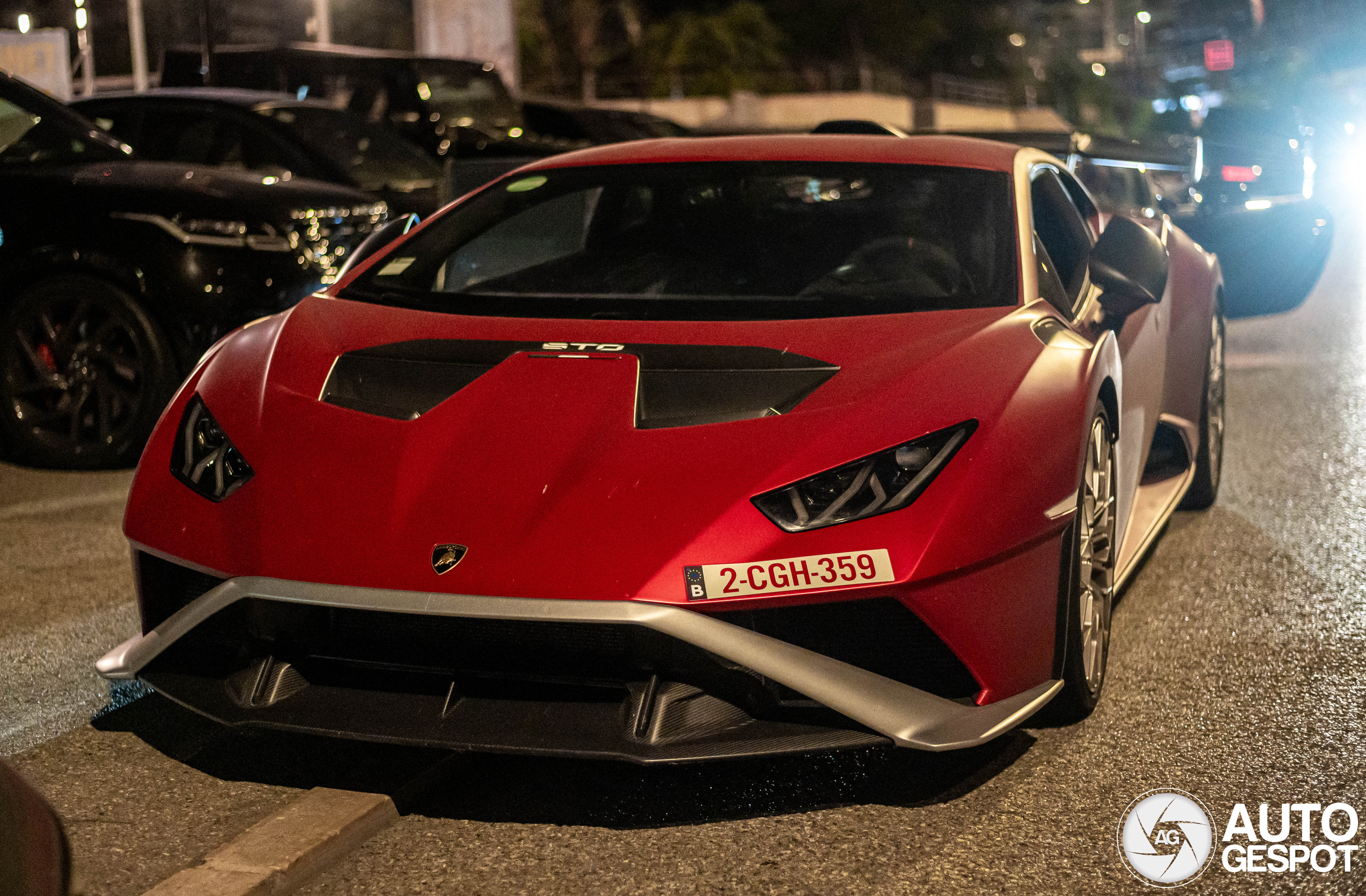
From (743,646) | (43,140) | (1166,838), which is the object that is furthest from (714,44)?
(743,646)

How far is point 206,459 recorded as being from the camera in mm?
3586

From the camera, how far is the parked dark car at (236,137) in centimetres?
958

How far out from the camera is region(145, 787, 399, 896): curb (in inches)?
115

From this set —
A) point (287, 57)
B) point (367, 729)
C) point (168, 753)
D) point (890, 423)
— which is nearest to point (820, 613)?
point (890, 423)

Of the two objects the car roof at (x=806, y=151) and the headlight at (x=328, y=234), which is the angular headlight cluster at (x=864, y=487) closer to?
the car roof at (x=806, y=151)

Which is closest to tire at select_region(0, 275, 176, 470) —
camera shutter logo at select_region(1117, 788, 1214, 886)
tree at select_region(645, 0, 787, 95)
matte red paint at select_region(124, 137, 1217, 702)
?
matte red paint at select_region(124, 137, 1217, 702)

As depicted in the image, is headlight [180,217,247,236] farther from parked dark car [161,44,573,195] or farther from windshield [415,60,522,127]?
windshield [415,60,522,127]

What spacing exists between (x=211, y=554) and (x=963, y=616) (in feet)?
4.94

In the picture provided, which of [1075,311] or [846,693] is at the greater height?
[1075,311]

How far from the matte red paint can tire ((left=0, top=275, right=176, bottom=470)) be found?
3.10m

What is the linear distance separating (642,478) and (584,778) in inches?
30.1

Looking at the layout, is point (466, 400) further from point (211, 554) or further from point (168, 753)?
point (168, 753)

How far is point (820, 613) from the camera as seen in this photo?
123 inches

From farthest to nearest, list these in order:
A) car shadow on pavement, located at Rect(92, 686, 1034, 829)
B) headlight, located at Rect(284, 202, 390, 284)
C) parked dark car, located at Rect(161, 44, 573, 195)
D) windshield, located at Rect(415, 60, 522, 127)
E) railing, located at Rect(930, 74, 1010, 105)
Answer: railing, located at Rect(930, 74, 1010, 105) < windshield, located at Rect(415, 60, 522, 127) < parked dark car, located at Rect(161, 44, 573, 195) < headlight, located at Rect(284, 202, 390, 284) < car shadow on pavement, located at Rect(92, 686, 1034, 829)
